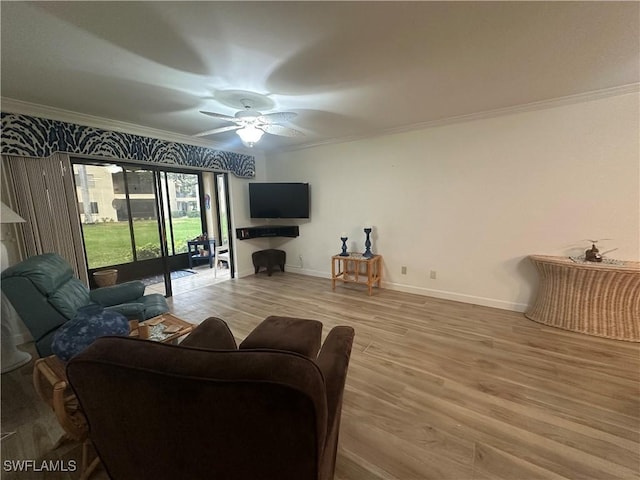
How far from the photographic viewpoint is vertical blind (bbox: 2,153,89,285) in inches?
104

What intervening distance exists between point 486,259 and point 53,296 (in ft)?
14.5

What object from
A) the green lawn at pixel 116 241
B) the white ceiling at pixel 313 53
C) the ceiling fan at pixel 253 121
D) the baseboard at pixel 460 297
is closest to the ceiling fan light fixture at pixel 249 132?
the ceiling fan at pixel 253 121

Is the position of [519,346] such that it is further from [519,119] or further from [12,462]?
[12,462]

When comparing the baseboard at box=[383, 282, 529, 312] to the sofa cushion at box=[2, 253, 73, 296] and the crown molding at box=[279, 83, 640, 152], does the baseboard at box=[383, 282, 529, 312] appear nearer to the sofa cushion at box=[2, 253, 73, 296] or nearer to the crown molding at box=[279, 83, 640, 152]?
the crown molding at box=[279, 83, 640, 152]

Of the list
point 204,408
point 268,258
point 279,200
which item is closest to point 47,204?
point 279,200

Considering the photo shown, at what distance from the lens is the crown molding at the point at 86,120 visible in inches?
99.7

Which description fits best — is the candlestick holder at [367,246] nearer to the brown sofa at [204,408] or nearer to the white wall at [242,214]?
the white wall at [242,214]

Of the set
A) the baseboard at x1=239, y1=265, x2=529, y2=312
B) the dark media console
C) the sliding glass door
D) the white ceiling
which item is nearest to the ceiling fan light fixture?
the white ceiling

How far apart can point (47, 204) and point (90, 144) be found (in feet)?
2.64

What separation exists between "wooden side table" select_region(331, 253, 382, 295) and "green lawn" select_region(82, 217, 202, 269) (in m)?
2.93

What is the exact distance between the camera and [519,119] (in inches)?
118

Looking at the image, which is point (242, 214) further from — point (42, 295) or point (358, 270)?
point (42, 295)

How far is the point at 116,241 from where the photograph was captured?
431cm

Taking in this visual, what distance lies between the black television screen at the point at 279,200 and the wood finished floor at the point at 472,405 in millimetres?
2367
